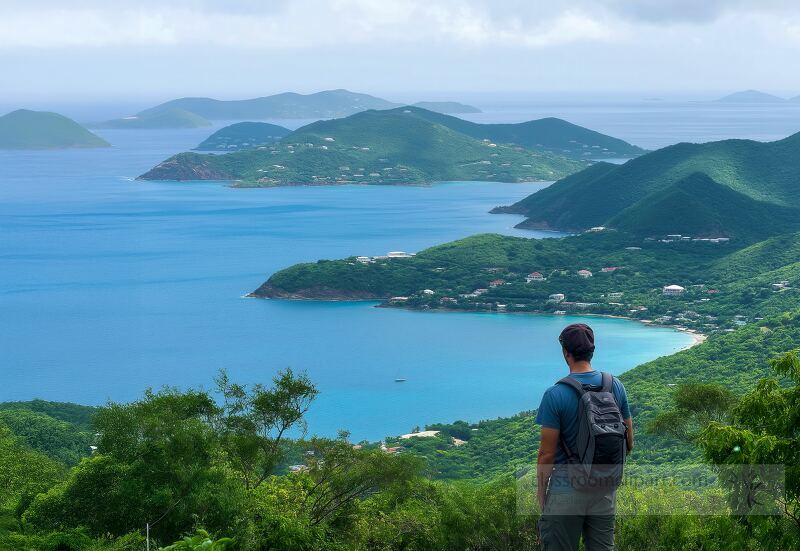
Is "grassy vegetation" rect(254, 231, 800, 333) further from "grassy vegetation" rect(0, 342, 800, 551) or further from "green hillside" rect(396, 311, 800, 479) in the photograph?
"grassy vegetation" rect(0, 342, 800, 551)

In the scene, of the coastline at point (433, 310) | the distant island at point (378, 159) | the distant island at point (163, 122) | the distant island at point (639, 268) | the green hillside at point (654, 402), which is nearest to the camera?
the green hillside at point (654, 402)

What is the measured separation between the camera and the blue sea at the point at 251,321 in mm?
33594

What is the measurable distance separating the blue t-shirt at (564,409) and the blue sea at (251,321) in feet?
79.3

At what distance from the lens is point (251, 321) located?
43.2 m

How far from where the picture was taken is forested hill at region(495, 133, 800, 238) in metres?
51.5

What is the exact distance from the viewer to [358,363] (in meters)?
36.7

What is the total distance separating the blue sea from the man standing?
946 inches

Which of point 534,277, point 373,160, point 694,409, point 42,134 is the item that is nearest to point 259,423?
point 694,409

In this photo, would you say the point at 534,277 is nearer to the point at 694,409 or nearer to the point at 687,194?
the point at 687,194

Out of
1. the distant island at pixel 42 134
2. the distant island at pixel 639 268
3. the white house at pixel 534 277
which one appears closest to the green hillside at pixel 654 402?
the distant island at pixel 639 268

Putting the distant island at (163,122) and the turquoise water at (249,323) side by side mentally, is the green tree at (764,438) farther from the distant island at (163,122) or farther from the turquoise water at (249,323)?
the distant island at (163,122)

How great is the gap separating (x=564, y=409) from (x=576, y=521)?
1.50 ft

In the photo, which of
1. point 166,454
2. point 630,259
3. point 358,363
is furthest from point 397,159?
point 166,454

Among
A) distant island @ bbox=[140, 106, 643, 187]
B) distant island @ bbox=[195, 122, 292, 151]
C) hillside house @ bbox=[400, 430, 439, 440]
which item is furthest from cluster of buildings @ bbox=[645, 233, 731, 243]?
distant island @ bbox=[195, 122, 292, 151]
